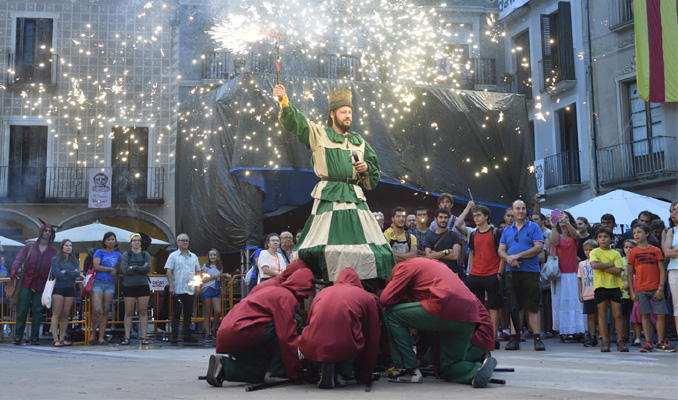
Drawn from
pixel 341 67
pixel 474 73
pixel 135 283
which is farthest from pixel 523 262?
pixel 474 73

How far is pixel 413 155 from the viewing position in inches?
529

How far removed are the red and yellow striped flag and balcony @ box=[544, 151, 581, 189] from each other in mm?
3679

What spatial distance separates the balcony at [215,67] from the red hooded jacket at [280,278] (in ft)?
48.5

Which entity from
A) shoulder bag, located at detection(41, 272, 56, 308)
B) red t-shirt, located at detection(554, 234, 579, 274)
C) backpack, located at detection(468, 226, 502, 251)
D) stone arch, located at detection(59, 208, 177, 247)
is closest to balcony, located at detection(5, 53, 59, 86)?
stone arch, located at detection(59, 208, 177, 247)

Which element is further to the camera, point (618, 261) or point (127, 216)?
point (127, 216)

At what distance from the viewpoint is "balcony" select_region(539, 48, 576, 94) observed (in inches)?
778

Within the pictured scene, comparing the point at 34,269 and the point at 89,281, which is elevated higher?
the point at 34,269

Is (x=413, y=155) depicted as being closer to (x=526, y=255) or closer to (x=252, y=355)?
(x=526, y=255)

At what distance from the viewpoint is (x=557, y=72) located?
66.2ft

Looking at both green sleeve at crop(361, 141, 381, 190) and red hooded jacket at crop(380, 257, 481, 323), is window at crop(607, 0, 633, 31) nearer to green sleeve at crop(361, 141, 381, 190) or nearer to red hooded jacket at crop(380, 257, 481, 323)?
green sleeve at crop(361, 141, 381, 190)

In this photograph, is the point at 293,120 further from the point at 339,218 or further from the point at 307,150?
the point at 307,150

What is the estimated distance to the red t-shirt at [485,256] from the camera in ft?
26.5

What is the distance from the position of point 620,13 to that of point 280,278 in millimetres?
15941

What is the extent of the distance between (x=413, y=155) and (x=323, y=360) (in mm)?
9334
